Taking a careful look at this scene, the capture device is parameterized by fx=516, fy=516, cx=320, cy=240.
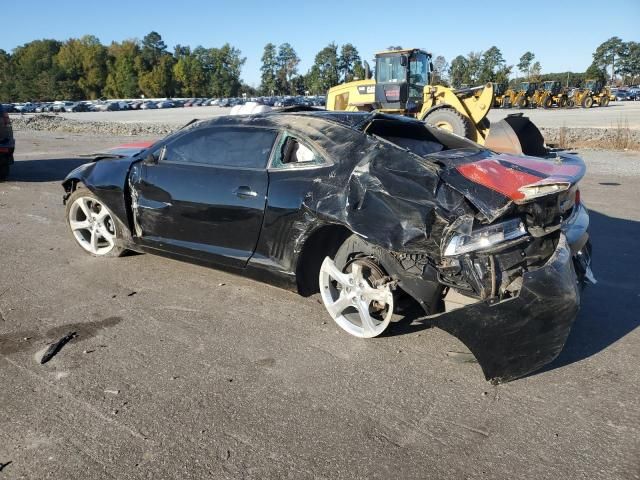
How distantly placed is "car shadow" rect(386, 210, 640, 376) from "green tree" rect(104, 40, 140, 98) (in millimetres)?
122142

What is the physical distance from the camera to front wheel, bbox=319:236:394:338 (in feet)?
11.4

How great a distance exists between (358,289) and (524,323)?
44.8 inches

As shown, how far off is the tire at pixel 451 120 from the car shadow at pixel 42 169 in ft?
27.9

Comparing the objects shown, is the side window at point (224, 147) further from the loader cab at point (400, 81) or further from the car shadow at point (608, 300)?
the loader cab at point (400, 81)

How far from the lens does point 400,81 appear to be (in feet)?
49.4

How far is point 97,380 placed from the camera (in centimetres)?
315

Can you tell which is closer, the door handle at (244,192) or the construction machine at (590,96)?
the door handle at (244,192)

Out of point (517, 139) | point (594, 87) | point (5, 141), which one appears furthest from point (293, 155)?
point (594, 87)

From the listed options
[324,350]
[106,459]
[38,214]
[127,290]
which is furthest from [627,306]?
[38,214]

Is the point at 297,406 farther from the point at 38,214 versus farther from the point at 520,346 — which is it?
the point at 38,214

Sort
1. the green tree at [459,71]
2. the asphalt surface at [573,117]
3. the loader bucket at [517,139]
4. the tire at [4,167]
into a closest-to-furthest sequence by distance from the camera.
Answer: the loader bucket at [517,139]
the tire at [4,167]
the asphalt surface at [573,117]
the green tree at [459,71]

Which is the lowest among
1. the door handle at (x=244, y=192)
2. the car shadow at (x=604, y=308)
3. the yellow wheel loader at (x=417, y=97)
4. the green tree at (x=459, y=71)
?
the car shadow at (x=604, y=308)

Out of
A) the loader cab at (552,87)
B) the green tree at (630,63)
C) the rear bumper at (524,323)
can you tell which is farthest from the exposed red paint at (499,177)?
the green tree at (630,63)

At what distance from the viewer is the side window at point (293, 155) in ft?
12.5
